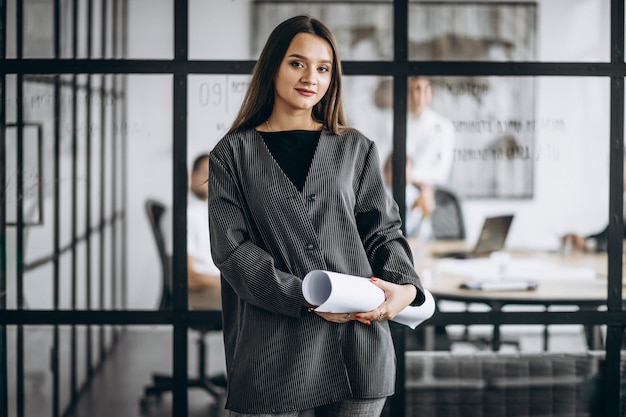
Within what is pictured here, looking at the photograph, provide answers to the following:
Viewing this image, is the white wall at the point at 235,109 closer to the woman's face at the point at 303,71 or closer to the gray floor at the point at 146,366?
the gray floor at the point at 146,366

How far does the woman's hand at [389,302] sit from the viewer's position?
1928 millimetres

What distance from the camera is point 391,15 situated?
2992mm

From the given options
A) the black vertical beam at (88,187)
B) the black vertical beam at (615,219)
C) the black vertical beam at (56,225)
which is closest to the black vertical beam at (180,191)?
the black vertical beam at (88,187)

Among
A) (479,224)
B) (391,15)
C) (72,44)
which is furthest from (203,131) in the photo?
(479,224)

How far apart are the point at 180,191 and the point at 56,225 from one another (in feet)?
1.58

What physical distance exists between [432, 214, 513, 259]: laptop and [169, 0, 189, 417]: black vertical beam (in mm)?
Result: 947

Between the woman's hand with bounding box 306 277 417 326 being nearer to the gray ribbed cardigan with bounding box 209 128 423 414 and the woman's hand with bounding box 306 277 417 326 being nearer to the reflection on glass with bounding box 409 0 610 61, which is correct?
the gray ribbed cardigan with bounding box 209 128 423 414

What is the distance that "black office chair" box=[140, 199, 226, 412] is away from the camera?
303 cm

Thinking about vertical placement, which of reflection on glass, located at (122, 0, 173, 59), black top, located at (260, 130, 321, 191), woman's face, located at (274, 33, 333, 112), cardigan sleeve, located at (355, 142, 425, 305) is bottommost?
cardigan sleeve, located at (355, 142, 425, 305)

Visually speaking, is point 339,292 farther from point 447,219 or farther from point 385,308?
point 447,219

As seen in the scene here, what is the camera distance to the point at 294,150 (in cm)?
208

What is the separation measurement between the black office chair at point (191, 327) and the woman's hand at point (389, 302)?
1129 millimetres

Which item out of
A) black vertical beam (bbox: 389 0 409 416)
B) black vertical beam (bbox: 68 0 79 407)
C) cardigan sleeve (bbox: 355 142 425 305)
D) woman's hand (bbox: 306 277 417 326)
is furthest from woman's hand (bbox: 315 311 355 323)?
black vertical beam (bbox: 68 0 79 407)

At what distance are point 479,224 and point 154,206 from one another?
3.94 ft
